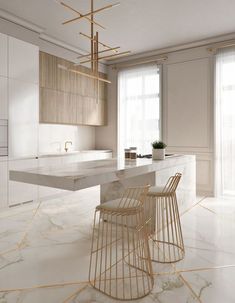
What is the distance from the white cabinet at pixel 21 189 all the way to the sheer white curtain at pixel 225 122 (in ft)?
11.0

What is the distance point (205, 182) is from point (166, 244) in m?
2.84

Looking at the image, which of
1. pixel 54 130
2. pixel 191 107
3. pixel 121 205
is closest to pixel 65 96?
pixel 54 130

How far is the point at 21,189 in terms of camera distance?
4.37 meters

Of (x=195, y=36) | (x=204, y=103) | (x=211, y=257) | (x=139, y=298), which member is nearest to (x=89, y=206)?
(x=211, y=257)

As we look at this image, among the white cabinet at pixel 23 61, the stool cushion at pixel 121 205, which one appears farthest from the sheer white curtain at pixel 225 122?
the stool cushion at pixel 121 205

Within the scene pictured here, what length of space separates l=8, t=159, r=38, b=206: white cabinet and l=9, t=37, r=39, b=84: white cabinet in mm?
1335

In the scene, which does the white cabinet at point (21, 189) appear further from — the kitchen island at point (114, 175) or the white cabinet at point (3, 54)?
the kitchen island at point (114, 175)

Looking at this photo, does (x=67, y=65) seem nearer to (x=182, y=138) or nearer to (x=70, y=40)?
(x=70, y=40)

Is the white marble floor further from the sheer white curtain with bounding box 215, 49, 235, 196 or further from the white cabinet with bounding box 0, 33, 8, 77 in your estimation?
the white cabinet with bounding box 0, 33, 8, 77

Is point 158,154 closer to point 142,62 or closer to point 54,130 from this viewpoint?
point 54,130

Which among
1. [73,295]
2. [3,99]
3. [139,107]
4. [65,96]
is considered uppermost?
A: [65,96]

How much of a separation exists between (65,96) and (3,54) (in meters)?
1.62

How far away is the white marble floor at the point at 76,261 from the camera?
1936 mm

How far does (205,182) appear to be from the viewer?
536cm
